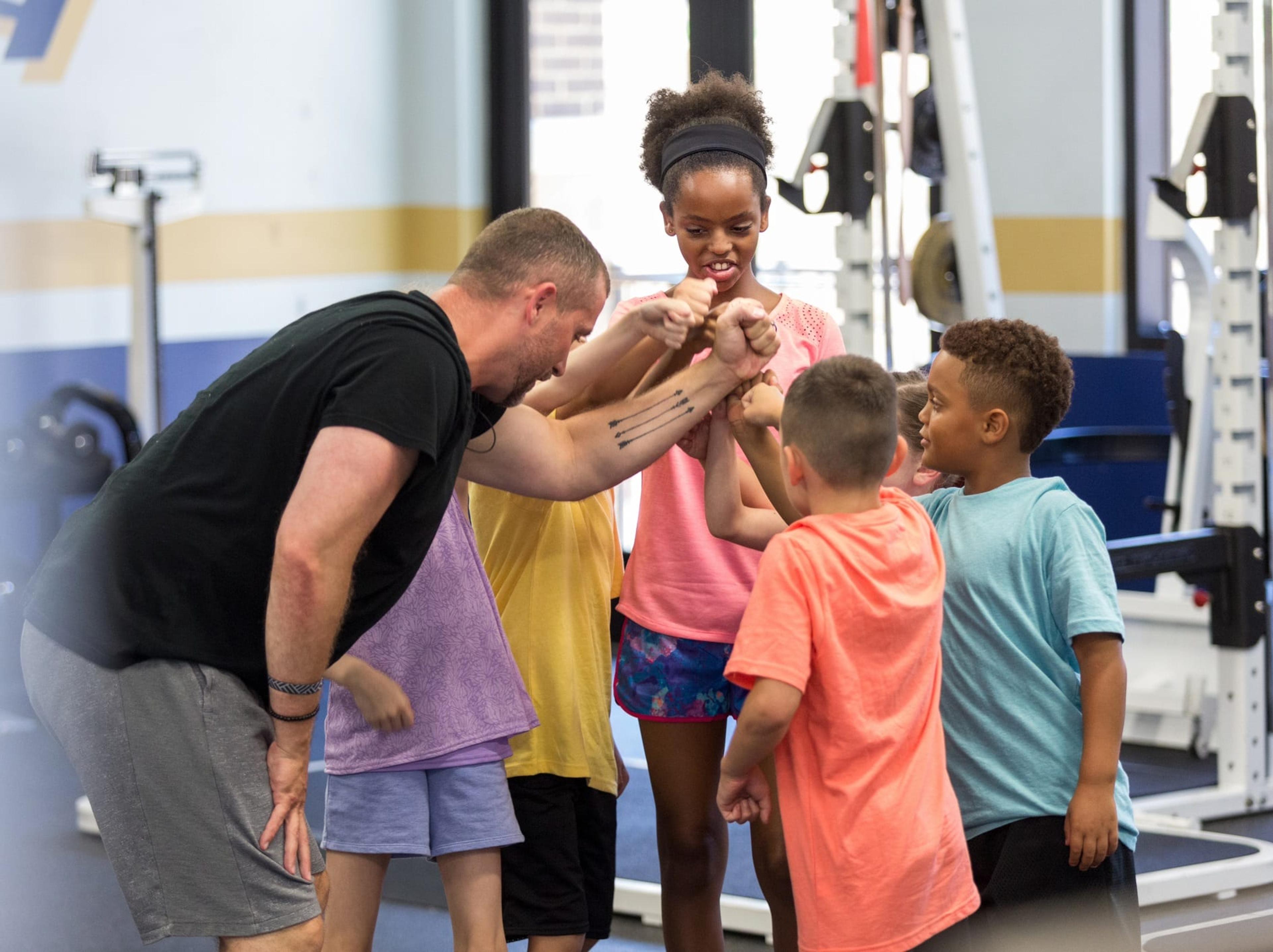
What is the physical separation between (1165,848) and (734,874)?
37.4 inches

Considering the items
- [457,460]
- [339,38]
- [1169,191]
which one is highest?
[339,38]

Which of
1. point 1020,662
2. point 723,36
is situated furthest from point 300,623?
point 723,36

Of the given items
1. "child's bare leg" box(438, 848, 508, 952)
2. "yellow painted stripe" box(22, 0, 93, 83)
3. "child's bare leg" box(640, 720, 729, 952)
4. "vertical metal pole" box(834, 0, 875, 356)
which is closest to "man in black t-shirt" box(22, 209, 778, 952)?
"child's bare leg" box(438, 848, 508, 952)

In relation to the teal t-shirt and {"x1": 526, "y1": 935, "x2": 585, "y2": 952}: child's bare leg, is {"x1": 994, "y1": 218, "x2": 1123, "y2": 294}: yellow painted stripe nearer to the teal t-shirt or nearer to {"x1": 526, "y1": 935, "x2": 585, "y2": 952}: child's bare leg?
the teal t-shirt

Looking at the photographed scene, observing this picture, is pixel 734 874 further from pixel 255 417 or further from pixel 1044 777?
pixel 255 417

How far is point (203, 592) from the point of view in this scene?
4.75 ft

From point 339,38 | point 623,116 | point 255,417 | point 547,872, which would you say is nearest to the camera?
point 255,417

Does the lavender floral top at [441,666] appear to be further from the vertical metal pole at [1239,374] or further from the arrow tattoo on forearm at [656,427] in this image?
the vertical metal pole at [1239,374]

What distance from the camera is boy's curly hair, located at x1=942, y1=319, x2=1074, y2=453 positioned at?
1.67 metres

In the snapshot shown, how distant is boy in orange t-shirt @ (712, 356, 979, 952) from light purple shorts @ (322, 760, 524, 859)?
38cm

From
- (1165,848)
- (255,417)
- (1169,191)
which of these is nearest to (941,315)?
(1169,191)

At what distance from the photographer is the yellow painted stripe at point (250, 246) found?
438 centimetres

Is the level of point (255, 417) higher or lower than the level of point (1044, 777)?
higher

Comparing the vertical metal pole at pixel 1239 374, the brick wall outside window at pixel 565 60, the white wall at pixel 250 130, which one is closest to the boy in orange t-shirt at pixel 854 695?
the vertical metal pole at pixel 1239 374
